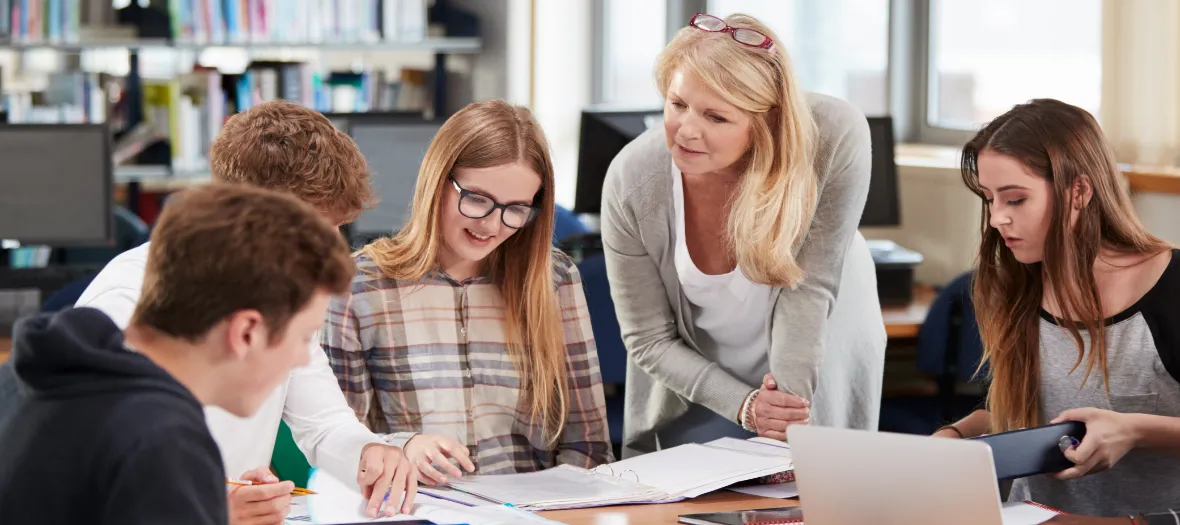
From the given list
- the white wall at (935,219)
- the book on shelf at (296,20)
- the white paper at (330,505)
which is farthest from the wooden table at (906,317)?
the book on shelf at (296,20)

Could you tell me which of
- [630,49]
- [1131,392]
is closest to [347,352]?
[1131,392]

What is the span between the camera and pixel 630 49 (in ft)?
18.4

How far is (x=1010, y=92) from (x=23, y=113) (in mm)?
3567

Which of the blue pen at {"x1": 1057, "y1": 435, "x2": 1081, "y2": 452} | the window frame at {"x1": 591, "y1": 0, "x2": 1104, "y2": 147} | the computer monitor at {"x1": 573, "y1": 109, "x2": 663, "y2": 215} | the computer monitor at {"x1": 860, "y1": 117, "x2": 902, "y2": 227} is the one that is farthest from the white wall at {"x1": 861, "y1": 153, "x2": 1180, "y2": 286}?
the blue pen at {"x1": 1057, "y1": 435, "x2": 1081, "y2": 452}

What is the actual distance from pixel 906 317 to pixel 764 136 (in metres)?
1.66

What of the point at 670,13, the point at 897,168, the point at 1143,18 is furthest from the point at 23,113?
the point at 1143,18

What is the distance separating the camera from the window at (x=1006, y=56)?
3.97 metres

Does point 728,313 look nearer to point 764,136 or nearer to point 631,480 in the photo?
point 764,136

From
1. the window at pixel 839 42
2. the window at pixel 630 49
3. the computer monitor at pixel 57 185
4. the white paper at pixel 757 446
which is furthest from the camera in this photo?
the window at pixel 630 49

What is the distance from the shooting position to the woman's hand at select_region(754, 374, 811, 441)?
204 centimetres

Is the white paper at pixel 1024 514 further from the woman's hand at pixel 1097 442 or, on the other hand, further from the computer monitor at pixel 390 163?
the computer monitor at pixel 390 163

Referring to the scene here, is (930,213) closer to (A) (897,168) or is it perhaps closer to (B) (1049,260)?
(A) (897,168)

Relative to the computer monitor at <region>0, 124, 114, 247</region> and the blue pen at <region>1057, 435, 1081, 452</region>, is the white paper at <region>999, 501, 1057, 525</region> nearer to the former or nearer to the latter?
the blue pen at <region>1057, 435, 1081, 452</region>

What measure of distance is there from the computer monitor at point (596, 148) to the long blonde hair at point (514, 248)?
162 centimetres
